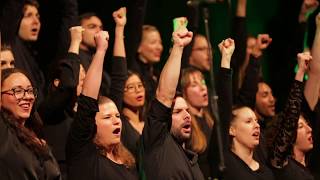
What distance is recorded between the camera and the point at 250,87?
4.71 meters

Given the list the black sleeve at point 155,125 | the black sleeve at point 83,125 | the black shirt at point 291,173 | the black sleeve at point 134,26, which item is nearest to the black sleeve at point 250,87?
the black shirt at point 291,173

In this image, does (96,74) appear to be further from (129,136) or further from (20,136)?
(129,136)

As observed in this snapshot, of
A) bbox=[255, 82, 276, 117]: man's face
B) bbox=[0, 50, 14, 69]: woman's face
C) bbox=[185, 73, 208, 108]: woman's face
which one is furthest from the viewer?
bbox=[255, 82, 276, 117]: man's face

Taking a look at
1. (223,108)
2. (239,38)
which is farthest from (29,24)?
(239,38)

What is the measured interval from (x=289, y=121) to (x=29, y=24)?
5.29ft

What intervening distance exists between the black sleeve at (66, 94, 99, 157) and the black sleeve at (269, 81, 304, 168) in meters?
1.30

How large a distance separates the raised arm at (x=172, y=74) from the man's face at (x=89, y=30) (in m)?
1.12

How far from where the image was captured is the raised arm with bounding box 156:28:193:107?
3547 mm

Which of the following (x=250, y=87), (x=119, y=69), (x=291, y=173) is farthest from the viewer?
(x=250, y=87)

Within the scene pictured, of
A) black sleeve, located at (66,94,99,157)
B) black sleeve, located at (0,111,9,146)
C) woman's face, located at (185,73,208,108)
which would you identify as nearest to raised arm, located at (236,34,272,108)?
woman's face, located at (185,73,208,108)

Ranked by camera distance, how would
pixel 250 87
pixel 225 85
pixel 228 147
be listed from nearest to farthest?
pixel 225 85
pixel 228 147
pixel 250 87

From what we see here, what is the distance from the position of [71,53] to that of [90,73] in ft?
1.88

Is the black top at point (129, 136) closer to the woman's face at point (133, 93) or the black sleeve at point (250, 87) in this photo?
the woman's face at point (133, 93)

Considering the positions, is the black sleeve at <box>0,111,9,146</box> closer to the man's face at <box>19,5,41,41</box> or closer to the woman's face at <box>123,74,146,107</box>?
the woman's face at <box>123,74,146,107</box>
